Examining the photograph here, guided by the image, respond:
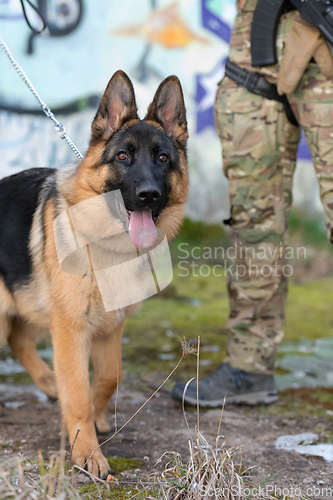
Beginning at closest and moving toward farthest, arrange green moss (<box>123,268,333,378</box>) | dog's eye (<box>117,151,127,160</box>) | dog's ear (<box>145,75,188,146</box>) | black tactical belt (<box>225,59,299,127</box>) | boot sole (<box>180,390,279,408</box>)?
1. dog's eye (<box>117,151,127,160</box>)
2. dog's ear (<box>145,75,188,146</box>)
3. black tactical belt (<box>225,59,299,127</box>)
4. boot sole (<box>180,390,279,408</box>)
5. green moss (<box>123,268,333,378</box>)

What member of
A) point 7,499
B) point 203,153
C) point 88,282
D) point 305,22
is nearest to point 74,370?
point 88,282

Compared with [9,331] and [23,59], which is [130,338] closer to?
[9,331]

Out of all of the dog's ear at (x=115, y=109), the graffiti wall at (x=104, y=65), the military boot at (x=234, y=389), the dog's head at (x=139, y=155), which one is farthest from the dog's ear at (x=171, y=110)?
the graffiti wall at (x=104, y=65)

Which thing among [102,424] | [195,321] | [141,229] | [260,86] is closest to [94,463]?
[102,424]

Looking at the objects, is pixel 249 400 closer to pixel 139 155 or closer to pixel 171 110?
pixel 139 155

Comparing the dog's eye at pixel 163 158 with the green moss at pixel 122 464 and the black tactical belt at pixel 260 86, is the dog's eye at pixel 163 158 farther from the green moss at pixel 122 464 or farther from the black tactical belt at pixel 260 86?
Answer: the green moss at pixel 122 464

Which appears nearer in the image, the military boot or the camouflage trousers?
the camouflage trousers

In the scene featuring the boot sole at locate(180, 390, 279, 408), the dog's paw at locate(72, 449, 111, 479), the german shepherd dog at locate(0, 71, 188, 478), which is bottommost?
the boot sole at locate(180, 390, 279, 408)

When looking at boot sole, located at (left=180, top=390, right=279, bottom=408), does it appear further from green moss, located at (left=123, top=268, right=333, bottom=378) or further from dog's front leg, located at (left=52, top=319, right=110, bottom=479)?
dog's front leg, located at (left=52, top=319, right=110, bottom=479)

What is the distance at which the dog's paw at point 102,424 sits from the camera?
2.46 metres

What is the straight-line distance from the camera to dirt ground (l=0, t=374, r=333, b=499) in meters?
2.03

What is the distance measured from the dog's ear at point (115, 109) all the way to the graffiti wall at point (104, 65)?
4656mm

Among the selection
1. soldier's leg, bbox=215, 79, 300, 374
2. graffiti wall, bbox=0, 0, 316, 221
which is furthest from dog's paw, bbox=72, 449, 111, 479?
graffiti wall, bbox=0, 0, 316, 221

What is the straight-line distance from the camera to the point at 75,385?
6.98 feet
